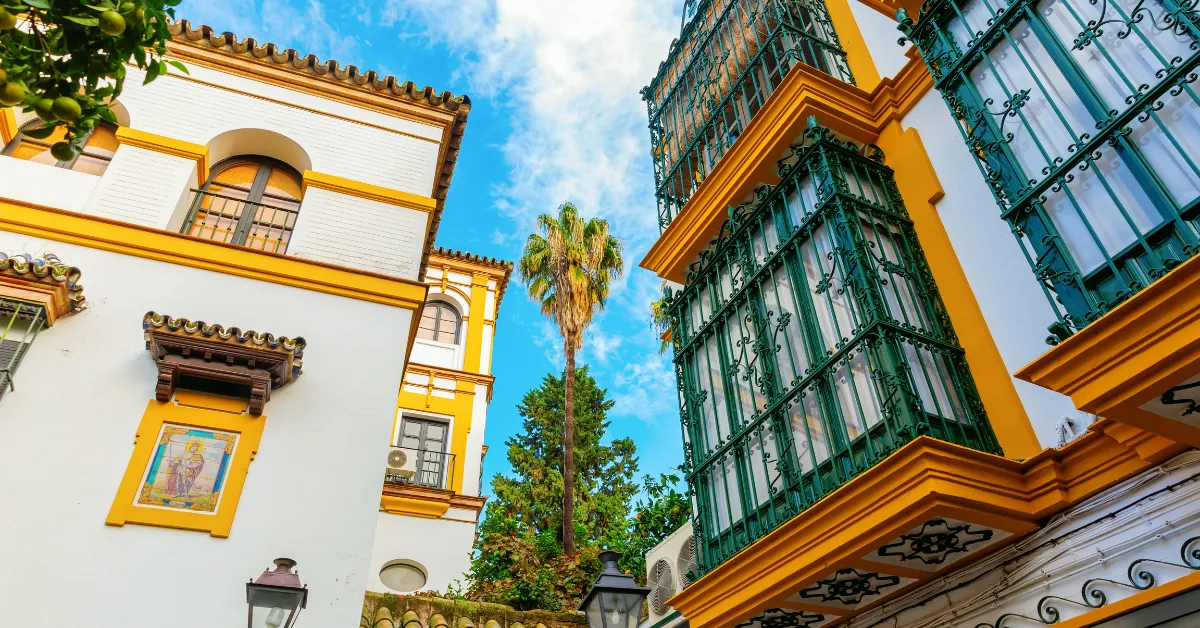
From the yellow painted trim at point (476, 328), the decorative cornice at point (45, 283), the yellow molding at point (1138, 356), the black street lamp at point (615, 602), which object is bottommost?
the black street lamp at point (615, 602)

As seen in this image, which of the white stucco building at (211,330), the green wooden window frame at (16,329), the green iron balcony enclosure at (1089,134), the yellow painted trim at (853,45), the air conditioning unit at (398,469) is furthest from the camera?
the air conditioning unit at (398,469)

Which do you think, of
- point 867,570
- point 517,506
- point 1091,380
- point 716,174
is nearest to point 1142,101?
point 1091,380

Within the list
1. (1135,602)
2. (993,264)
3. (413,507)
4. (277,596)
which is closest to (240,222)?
(277,596)

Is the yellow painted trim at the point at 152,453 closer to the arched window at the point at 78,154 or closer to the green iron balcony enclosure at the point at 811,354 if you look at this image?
the arched window at the point at 78,154

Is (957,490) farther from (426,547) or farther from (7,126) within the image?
(426,547)

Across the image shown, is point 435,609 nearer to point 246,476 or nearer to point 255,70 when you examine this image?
point 246,476

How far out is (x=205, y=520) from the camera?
642 centimetres

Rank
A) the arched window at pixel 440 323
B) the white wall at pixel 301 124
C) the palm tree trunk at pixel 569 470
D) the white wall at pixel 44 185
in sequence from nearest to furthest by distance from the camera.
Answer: the white wall at pixel 44 185 < the white wall at pixel 301 124 < the palm tree trunk at pixel 569 470 < the arched window at pixel 440 323

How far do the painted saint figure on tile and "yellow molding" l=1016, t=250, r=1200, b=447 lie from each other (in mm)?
6289

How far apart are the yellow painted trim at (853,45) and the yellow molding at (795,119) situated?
1.46 ft

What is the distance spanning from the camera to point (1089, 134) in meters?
4.80

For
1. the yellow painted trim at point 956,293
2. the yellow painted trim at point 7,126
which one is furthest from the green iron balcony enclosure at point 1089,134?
the yellow painted trim at point 7,126

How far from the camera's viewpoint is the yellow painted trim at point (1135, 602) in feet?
12.8

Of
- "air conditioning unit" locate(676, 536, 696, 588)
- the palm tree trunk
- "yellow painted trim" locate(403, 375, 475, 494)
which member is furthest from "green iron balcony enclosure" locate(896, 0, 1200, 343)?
"yellow painted trim" locate(403, 375, 475, 494)
